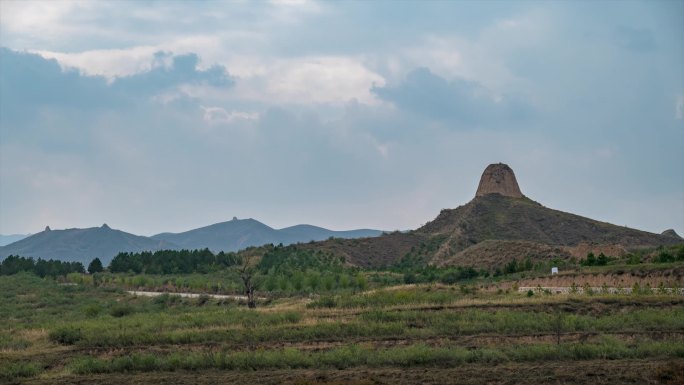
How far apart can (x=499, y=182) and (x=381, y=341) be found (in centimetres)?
9799

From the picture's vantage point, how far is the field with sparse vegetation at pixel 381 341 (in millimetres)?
25000

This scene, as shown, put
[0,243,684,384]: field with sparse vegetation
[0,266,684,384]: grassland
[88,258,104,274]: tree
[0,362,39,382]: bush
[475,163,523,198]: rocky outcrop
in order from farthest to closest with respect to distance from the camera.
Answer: [475,163,523,198]: rocky outcrop, [88,258,104,274]: tree, [0,362,39,382]: bush, [0,243,684,384]: field with sparse vegetation, [0,266,684,384]: grassland

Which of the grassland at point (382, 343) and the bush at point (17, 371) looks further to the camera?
the bush at point (17, 371)

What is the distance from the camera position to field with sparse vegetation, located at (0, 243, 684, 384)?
25000mm

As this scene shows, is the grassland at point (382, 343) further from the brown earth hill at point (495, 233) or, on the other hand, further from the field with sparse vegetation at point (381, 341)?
the brown earth hill at point (495, 233)

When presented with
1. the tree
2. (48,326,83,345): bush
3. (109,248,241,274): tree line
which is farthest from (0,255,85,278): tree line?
(48,326,83,345): bush

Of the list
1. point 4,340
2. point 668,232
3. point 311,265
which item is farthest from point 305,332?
point 668,232

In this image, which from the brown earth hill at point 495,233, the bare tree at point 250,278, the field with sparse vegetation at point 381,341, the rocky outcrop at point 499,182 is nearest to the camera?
the field with sparse vegetation at point 381,341

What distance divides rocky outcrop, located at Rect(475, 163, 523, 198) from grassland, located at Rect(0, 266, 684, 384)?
267ft

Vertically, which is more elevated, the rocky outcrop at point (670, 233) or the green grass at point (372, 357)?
the rocky outcrop at point (670, 233)

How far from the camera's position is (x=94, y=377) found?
26.9 m

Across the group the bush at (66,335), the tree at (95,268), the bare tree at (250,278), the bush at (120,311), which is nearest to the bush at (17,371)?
the bush at (66,335)

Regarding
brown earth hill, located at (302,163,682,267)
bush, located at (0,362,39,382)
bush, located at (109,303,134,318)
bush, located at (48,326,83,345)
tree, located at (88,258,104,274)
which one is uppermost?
brown earth hill, located at (302,163,682,267)

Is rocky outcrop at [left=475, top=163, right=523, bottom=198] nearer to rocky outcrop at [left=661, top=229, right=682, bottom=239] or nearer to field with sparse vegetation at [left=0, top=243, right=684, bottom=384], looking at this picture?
rocky outcrop at [left=661, top=229, right=682, bottom=239]
